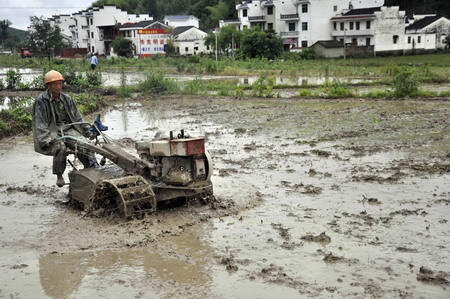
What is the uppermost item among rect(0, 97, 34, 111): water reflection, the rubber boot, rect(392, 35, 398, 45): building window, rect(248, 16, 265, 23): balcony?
rect(248, 16, 265, 23): balcony

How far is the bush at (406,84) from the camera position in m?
20.4

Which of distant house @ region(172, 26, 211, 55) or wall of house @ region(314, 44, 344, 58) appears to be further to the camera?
distant house @ region(172, 26, 211, 55)

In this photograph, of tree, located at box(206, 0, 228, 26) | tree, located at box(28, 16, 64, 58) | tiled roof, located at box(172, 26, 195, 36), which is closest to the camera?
tree, located at box(28, 16, 64, 58)

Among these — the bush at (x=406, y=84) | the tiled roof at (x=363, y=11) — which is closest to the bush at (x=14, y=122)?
the bush at (x=406, y=84)

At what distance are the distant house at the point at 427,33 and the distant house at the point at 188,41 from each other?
2434 centimetres

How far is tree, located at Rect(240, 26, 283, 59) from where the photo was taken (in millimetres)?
48375

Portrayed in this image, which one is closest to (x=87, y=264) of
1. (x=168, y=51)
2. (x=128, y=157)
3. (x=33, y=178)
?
(x=128, y=157)

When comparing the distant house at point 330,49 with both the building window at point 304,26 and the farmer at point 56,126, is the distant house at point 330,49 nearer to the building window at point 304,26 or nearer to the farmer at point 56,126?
the building window at point 304,26

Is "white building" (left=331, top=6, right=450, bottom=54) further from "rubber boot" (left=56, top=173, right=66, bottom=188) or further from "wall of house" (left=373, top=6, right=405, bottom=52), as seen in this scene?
"rubber boot" (left=56, top=173, right=66, bottom=188)

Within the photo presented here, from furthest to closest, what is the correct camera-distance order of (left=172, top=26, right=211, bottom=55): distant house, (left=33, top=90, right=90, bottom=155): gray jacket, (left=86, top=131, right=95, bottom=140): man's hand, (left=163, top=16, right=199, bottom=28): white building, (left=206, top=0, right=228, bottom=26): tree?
1. (left=206, top=0, right=228, bottom=26): tree
2. (left=163, top=16, right=199, bottom=28): white building
3. (left=172, top=26, right=211, bottom=55): distant house
4. (left=86, top=131, right=95, bottom=140): man's hand
5. (left=33, top=90, right=90, bottom=155): gray jacket

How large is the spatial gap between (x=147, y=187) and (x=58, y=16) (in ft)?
332

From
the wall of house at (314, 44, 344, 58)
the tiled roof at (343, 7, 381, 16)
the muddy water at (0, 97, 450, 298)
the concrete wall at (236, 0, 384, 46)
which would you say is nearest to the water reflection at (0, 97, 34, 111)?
the muddy water at (0, 97, 450, 298)

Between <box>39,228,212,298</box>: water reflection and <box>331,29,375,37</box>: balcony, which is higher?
<box>331,29,375,37</box>: balcony

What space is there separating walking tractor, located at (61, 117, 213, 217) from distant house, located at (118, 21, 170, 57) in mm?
59066
